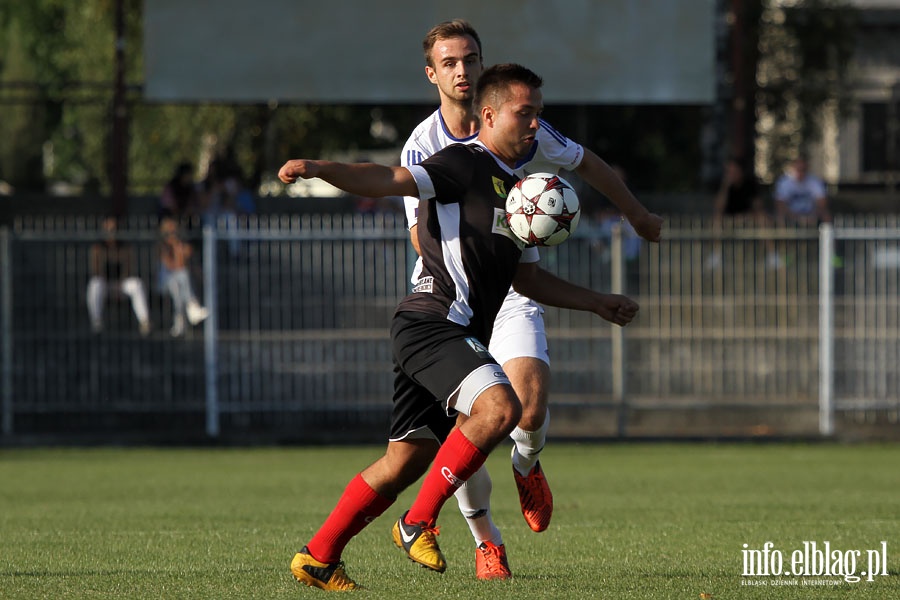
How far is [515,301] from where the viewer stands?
751cm

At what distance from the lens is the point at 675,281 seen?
17.1 metres

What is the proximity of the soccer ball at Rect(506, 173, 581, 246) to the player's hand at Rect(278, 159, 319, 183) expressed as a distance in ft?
3.12

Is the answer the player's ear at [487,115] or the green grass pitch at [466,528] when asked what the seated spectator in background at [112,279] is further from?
the player's ear at [487,115]

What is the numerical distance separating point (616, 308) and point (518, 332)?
601 millimetres

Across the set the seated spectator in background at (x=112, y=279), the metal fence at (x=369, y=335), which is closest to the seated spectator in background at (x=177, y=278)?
the metal fence at (x=369, y=335)

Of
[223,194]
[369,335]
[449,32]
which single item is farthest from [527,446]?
[223,194]

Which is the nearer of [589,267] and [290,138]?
[589,267]

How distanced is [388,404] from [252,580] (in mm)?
10338

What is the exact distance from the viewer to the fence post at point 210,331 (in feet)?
55.3

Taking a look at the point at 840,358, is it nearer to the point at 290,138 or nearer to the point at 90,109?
the point at 290,138

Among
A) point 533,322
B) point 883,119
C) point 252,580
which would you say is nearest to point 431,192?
point 533,322

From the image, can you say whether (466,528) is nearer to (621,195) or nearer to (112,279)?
(621,195)

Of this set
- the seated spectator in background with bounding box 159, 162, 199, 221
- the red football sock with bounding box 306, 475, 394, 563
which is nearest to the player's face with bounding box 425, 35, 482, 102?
the red football sock with bounding box 306, 475, 394, 563

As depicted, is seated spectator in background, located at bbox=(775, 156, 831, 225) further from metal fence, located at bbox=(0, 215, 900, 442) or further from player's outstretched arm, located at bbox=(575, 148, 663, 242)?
player's outstretched arm, located at bbox=(575, 148, 663, 242)
